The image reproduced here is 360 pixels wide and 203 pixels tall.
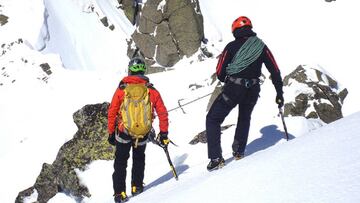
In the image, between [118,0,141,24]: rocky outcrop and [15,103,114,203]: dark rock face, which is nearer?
[15,103,114,203]: dark rock face

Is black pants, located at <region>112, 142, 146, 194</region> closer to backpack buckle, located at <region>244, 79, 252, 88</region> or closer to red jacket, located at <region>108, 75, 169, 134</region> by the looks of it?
red jacket, located at <region>108, 75, 169, 134</region>

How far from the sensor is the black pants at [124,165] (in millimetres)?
7324

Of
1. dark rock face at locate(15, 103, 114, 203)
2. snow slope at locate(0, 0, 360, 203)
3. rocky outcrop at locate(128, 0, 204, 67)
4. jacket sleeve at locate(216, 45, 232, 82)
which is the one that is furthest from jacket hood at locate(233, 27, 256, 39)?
rocky outcrop at locate(128, 0, 204, 67)

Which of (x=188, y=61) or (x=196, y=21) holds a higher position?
(x=196, y=21)

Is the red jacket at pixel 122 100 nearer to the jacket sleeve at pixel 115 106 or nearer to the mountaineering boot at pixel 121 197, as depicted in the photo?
the jacket sleeve at pixel 115 106

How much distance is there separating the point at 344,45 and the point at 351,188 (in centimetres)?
2471

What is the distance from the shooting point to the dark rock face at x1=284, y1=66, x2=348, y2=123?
14.5 meters

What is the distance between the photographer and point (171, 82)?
27094mm

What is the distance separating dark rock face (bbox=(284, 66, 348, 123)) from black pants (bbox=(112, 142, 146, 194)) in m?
7.74

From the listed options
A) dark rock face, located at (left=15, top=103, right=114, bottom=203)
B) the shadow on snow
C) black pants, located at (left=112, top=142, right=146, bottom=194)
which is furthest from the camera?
dark rock face, located at (left=15, top=103, right=114, bottom=203)

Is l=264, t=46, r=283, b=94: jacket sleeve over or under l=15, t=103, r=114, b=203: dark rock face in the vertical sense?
over

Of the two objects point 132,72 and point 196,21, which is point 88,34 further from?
point 132,72

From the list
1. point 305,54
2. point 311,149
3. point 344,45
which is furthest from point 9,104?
point 311,149

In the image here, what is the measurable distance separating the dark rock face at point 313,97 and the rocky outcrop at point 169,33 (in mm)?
16050
